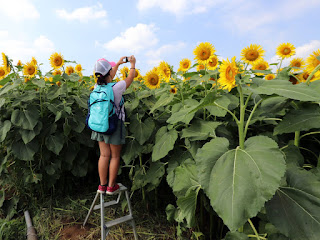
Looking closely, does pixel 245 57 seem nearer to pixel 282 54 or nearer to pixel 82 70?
pixel 282 54

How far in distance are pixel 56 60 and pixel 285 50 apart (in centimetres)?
320

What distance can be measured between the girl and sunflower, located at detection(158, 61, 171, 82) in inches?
11.4

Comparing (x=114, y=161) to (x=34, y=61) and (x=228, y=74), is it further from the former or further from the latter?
(x=34, y=61)

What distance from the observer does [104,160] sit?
8.59ft

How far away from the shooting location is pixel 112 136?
8.05 feet

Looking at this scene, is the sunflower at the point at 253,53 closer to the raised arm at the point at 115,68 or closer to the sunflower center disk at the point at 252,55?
the sunflower center disk at the point at 252,55

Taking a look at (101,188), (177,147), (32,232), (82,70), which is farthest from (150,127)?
(82,70)

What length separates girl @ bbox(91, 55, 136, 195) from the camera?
2.46 metres

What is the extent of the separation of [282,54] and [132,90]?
1965mm

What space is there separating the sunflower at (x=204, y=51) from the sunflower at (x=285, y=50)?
3.58 feet

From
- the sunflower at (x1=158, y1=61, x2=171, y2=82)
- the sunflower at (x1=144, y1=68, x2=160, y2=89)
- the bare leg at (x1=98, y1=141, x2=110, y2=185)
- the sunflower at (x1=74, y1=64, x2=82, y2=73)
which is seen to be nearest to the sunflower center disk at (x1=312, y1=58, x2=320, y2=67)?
the sunflower at (x1=158, y1=61, x2=171, y2=82)

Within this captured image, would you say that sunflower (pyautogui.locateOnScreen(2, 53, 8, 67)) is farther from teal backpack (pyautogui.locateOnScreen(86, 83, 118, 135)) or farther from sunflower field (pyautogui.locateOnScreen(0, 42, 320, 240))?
teal backpack (pyautogui.locateOnScreen(86, 83, 118, 135))

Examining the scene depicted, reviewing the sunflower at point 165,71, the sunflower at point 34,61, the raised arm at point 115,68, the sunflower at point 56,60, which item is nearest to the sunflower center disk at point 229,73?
the sunflower at point 165,71

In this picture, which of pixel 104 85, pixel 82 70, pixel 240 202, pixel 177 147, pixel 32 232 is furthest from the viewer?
pixel 82 70
